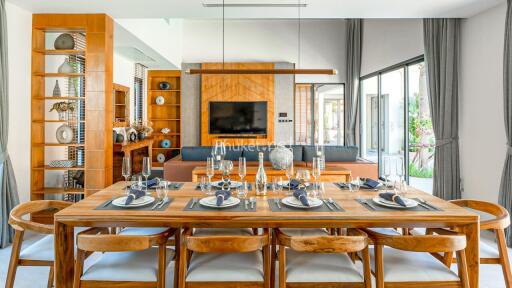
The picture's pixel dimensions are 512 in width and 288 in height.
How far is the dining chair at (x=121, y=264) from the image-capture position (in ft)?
5.14

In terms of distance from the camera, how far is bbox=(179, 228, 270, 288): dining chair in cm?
155

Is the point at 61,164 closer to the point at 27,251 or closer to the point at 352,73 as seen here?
the point at 27,251

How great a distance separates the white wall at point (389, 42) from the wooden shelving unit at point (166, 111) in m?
4.49

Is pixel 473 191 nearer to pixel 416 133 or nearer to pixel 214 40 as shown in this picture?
pixel 416 133

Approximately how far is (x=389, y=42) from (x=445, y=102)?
2.32 metres

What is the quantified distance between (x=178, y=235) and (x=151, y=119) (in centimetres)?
714

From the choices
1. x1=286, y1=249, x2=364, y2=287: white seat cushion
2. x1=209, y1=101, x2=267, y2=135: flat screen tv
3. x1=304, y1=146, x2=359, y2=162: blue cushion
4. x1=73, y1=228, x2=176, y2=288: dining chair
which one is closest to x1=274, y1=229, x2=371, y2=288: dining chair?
x1=286, y1=249, x2=364, y2=287: white seat cushion

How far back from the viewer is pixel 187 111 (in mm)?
8344

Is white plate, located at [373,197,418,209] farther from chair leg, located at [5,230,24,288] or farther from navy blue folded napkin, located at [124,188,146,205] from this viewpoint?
chair leg, located at [5,230,24,288]

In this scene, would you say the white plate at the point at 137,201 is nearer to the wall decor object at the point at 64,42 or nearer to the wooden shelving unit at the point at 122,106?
the wall decor object at the point at 64,42

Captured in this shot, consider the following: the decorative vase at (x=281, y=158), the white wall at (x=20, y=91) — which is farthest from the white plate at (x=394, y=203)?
the white wall at (x=20, y=91)

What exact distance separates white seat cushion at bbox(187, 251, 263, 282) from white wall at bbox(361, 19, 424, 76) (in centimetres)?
455

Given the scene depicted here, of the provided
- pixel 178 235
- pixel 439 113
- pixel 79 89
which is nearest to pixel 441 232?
pixel 178 235

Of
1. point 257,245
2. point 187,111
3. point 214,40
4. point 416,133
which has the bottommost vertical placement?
point 257,245
